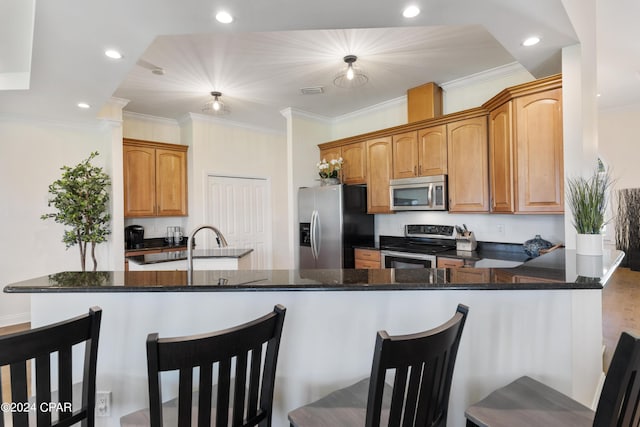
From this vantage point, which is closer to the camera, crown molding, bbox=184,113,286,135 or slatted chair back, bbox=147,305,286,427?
slatted chair back, bbox=147,305,286,427

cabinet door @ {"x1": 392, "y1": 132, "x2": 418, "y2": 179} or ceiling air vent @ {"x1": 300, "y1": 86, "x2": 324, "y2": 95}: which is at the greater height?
ceiling air vent @ {"x1": 300, "y1": 86, "x2": 324, "y2": 95}

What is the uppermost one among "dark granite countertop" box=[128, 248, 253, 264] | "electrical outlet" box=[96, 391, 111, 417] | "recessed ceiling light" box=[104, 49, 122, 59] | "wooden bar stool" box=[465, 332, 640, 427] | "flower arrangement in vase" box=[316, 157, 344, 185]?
"recessed ceiling light" box=[104, 49, 122, 59]

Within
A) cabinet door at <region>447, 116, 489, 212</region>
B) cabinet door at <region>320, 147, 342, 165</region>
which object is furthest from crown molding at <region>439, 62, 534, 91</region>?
cabinet door at <region>320, 147, 342, 165</region>

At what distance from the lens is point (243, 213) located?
18.1 ft

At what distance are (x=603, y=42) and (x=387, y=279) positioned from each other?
405 cm

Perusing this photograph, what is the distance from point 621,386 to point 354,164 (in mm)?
4029

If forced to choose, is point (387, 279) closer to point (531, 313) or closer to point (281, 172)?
point (531, 313)

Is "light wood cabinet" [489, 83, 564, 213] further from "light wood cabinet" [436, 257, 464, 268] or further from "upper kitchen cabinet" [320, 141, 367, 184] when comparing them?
"upper kitchen cabinet" [320, 141, 367, 184]

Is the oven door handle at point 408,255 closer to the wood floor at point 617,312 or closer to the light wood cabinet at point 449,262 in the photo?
the light wood cabinet at point 449,262

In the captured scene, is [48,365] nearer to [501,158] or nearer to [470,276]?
[470,276]

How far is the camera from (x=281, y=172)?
19.7ft

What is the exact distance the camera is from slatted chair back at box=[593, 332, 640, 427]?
0.77 metres

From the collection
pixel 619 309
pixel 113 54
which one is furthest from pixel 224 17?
pixel 619 309

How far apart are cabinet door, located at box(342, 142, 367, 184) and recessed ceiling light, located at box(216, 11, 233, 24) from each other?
2806 mm
